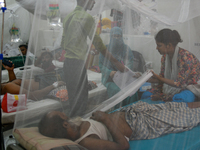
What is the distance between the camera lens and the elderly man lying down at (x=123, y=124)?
1.13 m

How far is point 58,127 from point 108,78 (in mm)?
591

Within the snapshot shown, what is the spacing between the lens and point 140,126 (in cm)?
134

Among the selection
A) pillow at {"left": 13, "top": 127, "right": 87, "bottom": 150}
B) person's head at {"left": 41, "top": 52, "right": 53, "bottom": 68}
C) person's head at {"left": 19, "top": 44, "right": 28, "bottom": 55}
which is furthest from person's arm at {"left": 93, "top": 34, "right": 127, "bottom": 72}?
person's head at {"left": 19, "top": 44, "right": 28, "bottom": 55}

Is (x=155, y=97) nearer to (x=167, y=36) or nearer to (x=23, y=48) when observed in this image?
(x=167, y=36)

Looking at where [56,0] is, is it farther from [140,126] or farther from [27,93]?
[140,126]

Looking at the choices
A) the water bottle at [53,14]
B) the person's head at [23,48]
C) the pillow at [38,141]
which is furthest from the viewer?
the person's head at [23,48]

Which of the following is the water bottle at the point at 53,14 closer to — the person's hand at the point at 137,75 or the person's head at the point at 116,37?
the person's head at the point at 116,37

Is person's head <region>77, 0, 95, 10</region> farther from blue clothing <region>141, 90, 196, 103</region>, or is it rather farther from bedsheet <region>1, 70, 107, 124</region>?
blue clothing <region>141, 90, 196, 103</region>

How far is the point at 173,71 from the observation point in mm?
1558

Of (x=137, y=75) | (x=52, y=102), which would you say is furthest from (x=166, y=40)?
(x=52, y=102)

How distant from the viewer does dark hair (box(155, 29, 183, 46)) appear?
1.50 meters

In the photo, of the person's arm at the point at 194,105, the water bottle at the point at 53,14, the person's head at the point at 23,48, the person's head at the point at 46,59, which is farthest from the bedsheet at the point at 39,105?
the person's head at the point at 23,48

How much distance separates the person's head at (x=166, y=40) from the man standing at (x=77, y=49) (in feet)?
1.72

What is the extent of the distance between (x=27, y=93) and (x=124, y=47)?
2.77ft
